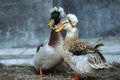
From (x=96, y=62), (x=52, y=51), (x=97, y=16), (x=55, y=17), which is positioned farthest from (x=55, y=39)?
(x=97, y=16)

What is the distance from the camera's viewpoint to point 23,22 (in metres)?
6.78

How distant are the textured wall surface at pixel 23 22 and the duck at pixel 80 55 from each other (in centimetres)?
143

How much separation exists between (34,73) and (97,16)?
1.71 m

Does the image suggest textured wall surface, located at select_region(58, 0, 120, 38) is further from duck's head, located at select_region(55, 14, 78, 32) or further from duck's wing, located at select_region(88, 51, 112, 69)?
duck's wing, located at select_region(88, 51, 112, 69)

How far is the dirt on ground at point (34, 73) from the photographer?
562 cm

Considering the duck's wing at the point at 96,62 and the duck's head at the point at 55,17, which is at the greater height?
the duck's head at the point at 55,17

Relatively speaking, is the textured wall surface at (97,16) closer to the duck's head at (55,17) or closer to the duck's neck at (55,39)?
the duck's head at (55,17)

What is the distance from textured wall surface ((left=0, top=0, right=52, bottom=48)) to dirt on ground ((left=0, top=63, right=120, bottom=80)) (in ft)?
2.05

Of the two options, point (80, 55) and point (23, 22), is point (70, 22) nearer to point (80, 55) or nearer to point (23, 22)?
point (80, 55)

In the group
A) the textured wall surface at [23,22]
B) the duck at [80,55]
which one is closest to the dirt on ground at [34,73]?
the duck at [80,55]

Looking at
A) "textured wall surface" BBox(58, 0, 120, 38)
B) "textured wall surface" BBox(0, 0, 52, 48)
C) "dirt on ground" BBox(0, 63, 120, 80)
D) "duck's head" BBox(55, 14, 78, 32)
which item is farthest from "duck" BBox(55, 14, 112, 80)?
"textured wall surface" BBox(58, 0, 120, 38)

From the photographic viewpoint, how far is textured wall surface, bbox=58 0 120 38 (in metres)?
7.11

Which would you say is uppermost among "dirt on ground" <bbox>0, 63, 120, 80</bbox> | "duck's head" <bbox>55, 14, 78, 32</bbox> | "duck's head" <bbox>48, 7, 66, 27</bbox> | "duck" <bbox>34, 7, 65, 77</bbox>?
"duck's head" <bbox>48, 7, 66, 27</bbox>

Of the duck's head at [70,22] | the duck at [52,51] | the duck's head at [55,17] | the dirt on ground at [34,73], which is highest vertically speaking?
the duck's head at [55,17]
